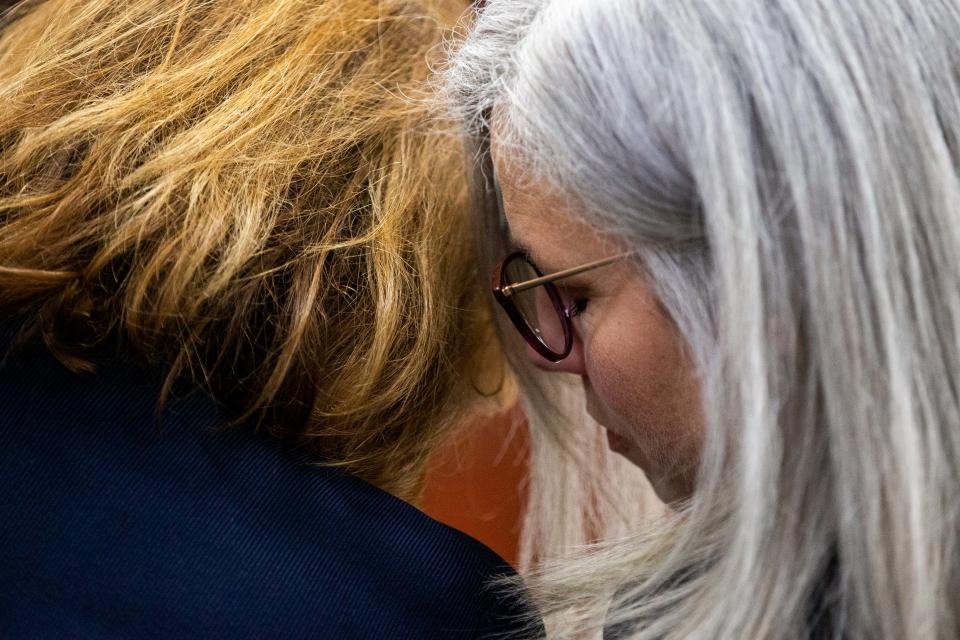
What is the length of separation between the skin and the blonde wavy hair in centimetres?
18

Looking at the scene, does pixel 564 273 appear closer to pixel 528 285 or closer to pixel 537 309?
pixel 528 285

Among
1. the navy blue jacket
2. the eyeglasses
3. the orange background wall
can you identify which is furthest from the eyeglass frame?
the orange background wall

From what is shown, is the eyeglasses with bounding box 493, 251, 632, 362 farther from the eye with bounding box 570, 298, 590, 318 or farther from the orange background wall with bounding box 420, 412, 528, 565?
the orange background wall with bounding box 420, 412, 528, 565

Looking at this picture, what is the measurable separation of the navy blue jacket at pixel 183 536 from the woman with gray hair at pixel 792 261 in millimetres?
303

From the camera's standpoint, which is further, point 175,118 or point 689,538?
point 175,118

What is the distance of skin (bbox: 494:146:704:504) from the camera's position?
105 cm

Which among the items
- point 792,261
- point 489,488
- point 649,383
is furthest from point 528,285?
point 489,488

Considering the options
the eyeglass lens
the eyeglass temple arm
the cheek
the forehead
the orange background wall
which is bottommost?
the orange background wall

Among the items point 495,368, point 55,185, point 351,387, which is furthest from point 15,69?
point 495,368

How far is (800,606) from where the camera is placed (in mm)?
981

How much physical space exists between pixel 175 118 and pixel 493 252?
46cm

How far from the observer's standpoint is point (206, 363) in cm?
110

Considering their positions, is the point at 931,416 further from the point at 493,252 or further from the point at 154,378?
the point at 154,378

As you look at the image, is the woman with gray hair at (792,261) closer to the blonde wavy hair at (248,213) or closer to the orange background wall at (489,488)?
the blonde wavy hair at (248,213)
